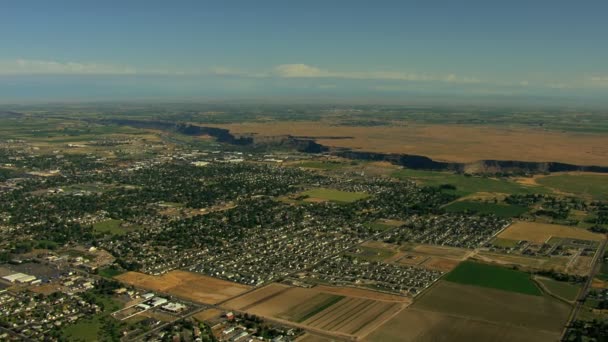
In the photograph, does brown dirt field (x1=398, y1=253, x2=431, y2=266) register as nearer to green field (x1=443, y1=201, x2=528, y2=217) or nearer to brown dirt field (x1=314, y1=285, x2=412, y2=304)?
brown dirt field (x1=314, y1=285, x2=412, y2=304)

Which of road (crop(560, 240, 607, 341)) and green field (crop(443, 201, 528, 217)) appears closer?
road (crop(560, 240, 607, 341))

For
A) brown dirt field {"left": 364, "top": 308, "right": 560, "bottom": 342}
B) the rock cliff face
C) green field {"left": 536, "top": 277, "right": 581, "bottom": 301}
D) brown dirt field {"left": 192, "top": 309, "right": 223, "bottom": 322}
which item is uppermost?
the rock cliff face

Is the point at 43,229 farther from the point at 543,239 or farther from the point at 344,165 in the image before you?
the point at 344,165

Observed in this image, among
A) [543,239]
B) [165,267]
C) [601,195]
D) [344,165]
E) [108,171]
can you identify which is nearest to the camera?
[165,267]

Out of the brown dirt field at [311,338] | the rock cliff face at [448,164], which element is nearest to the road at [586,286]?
the brown dirt field at [311,338]

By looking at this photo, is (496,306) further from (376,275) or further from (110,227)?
(110,227)

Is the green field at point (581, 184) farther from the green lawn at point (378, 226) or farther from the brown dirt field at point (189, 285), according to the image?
the brown dirt field at point (189, 285)

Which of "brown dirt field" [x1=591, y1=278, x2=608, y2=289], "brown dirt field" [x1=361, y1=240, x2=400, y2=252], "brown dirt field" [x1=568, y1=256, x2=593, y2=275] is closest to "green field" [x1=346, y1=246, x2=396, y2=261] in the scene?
"brown dirt field" [x1=361, y1=240, x2=400, y2=252]

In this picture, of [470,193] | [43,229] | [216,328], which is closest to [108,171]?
[43,229]
